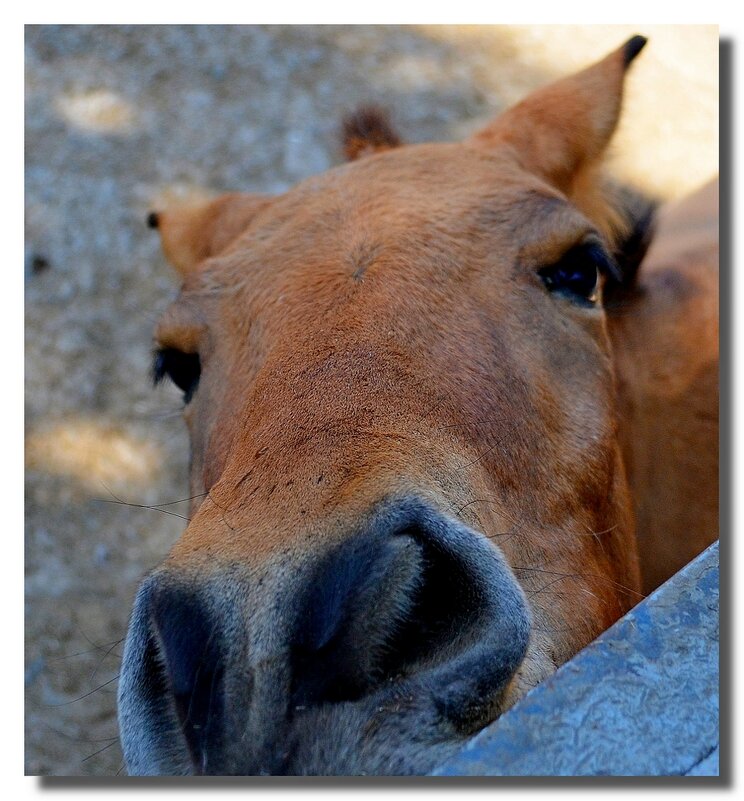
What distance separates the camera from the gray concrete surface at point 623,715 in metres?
1.06

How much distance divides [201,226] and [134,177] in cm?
173

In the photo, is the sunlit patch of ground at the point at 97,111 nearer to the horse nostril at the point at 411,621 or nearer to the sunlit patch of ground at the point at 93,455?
the sunlit patch of ground at the point at 93,455

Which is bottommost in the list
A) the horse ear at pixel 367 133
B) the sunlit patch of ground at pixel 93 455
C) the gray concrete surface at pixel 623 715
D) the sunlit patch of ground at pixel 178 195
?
the sunlit patch of ground at pixel 93 455

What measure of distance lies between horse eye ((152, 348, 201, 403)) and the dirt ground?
1.21 metres

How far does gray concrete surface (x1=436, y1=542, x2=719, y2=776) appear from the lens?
1.06m

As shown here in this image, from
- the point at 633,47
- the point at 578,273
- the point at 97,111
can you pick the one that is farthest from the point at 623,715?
the point at 97,111

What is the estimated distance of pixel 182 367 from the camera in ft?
6.41

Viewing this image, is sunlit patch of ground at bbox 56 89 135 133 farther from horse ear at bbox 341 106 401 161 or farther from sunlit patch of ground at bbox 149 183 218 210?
horse ear at bbox 341 106 401 161

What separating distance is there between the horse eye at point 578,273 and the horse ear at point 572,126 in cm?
48

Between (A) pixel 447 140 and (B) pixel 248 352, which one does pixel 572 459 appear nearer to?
(B) pixel 248 352

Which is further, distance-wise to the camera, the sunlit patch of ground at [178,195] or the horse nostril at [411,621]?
the sunlit patch of ground at [178,195]

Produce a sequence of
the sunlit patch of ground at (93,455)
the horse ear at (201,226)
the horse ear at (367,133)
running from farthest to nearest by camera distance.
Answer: the sunlit patch of ground at (93,455) < the horse ear at (367,133) < the horse ear at (201,226)

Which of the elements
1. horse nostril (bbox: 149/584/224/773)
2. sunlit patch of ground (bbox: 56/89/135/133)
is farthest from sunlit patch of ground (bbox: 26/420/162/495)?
horse nostril (bbox: 149/584/224/773)

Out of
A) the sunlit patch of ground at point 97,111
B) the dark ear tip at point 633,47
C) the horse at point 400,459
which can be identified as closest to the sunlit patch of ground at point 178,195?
the sunlit patch of ground at point 97,111
